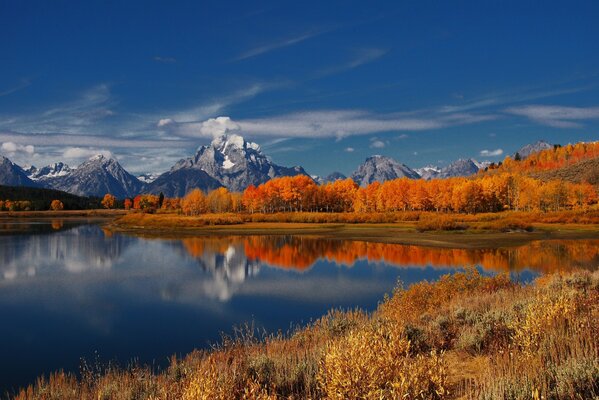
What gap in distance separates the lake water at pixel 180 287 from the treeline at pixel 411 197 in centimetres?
6723

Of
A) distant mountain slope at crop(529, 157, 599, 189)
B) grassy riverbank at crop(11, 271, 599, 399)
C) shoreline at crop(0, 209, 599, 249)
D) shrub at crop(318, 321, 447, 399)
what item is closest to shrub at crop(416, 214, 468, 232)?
shoreline at crop(0, 209, 599, 249)

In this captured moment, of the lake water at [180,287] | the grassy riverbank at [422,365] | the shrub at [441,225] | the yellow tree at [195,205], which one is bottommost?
the lake water at [180,287]

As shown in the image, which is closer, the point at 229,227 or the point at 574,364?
the point at 574,364

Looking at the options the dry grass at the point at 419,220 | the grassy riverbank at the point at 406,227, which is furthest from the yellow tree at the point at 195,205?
the grassy riverbank at the point at 406,227

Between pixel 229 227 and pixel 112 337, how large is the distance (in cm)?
8300

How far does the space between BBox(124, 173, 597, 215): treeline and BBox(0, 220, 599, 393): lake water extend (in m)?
67.2

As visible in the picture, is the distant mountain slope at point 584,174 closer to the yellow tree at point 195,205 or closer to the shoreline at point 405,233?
the shoreline at point 405,233

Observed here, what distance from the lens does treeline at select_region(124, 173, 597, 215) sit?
411 ft

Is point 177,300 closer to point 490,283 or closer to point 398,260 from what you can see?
point 490,283

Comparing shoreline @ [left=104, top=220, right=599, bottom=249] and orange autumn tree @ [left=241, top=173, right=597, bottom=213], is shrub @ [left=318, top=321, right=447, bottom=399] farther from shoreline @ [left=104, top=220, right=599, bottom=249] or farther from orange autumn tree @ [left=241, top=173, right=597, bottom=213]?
orange autumn tree @ [left=241, top=173, right=597, bottom=213]

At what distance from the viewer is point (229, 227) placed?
10450 centimetres

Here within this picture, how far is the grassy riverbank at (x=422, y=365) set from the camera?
7.39 metres

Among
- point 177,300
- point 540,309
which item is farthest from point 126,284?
point 540,309

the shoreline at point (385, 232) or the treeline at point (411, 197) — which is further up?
the treeline at point (411, 197)
